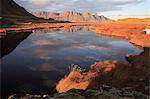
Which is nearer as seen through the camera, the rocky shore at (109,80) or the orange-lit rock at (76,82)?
the rocky shore at (109,80)

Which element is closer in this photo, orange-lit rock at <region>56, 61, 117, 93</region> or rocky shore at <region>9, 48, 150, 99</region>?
rocky shore at <region>9, 48, 150, 99</region>

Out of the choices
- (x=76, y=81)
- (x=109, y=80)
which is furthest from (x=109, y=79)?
(x=76, y=81)

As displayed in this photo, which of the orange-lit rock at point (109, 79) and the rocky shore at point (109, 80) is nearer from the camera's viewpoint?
the rocky shore at point (109, 80)

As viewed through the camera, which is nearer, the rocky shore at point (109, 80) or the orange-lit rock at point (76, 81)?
the rocky shore at point (109, 80)

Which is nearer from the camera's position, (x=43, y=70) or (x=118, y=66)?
(x=118, y=66)

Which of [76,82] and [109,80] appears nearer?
[76,82]

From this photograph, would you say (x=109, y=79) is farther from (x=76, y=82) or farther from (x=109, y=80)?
(x=76, y=82)

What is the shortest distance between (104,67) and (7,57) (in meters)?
21.2

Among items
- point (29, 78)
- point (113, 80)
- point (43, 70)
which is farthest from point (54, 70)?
point (113, 80)

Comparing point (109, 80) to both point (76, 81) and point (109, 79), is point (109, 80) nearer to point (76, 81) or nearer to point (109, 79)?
point (109, 79)

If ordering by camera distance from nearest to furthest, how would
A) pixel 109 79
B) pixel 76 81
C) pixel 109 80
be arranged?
pixel 76 81 < pixel 109 80 < pixel 109 79

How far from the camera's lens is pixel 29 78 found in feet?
116

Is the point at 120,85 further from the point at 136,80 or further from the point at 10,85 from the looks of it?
the point at 10,85

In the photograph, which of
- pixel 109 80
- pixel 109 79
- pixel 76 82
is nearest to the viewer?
pixel 76 82
